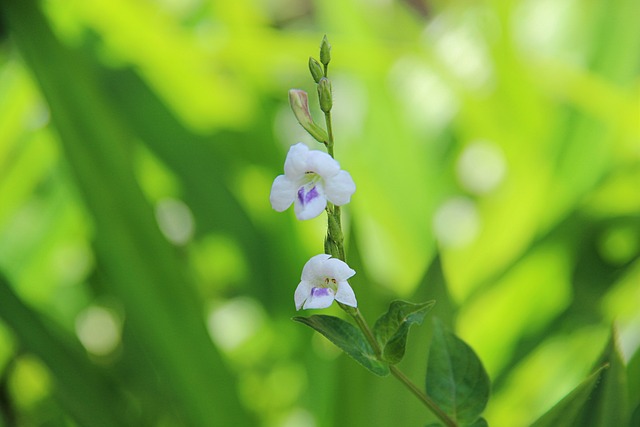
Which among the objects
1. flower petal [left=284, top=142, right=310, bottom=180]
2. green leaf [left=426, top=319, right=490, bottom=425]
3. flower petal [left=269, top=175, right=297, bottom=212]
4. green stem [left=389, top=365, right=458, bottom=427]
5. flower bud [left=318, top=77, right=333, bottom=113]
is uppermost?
flower bud [left=318, top=77, right=333, bottom=113]

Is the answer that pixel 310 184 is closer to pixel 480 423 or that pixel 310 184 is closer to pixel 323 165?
pixel 323 165

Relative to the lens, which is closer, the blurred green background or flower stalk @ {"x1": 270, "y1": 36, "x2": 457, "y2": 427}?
flower stalk @ {"x1": 270, "y1": 36, "x2": 457, "y2": 427}

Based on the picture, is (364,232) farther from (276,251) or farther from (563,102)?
(563,102)

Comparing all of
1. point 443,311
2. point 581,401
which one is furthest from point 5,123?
point 581,401

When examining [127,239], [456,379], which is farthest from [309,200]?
[127,239]

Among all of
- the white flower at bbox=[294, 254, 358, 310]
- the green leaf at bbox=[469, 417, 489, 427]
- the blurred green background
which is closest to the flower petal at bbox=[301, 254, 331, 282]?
the white flower at bbox=[294, 254, 358, 310]

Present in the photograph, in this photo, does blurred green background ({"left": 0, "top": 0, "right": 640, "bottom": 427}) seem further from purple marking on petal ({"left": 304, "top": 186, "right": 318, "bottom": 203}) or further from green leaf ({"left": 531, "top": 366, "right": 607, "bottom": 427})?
purple marking on petal ({"left": 304, "top": 186, "right": 318, "bottom": 203})
